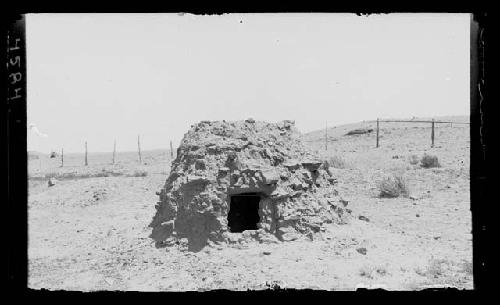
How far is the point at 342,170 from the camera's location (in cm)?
1984

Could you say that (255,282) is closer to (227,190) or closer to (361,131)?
(227,190)

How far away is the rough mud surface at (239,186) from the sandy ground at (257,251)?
0.37m

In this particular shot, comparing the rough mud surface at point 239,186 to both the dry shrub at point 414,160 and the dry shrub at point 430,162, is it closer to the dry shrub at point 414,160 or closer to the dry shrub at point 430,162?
the dry shrub at point 430,162

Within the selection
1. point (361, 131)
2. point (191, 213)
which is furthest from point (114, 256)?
point (361, 131)

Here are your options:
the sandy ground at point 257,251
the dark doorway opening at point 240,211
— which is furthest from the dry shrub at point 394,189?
the dark doorway opening at point 240,211

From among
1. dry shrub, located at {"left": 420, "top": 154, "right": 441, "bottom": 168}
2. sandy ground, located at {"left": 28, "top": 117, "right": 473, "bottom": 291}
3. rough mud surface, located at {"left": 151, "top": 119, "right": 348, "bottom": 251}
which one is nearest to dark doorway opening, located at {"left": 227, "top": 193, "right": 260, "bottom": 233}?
rough mud surface, located at {"left": 151, "top": 119, "right": 348, "bottom": 251}

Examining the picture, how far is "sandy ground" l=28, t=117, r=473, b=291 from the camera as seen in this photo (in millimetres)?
7961

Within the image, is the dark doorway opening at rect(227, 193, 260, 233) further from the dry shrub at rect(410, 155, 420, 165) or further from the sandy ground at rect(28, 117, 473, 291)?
the dry shrub at rect(410, 155, 420, 165)

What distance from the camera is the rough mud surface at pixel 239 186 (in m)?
9.45

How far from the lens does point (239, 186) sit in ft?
31.5

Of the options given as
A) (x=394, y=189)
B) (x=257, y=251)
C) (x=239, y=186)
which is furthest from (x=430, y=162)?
(x=257, y=251)

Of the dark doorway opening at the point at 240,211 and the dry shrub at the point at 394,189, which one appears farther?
the dry shrub at the point at 394,189

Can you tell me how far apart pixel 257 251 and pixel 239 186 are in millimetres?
1451
